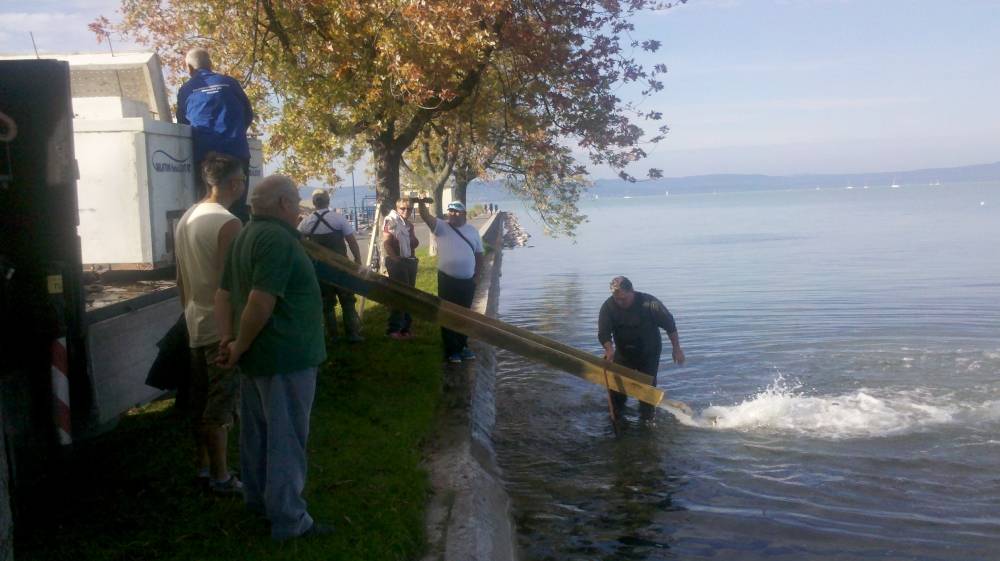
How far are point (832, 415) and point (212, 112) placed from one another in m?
7.63

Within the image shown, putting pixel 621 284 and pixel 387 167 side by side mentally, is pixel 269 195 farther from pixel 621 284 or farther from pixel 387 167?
pixel 387 167

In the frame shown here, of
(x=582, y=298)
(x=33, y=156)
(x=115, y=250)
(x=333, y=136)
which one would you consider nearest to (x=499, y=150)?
(x=582, y=298)

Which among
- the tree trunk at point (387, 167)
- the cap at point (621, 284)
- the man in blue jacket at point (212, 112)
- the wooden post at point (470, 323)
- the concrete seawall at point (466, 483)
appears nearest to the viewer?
the concrete seawall at point (466, 483)

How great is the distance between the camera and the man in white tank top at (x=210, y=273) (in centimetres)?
521

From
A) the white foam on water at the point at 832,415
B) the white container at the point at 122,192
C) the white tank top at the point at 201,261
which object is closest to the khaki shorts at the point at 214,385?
the white tank top at the point at 201,261

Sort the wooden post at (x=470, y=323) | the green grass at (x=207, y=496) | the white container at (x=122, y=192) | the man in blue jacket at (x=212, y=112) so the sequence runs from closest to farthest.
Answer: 1. the green grass at (x=207, y=496)
2. the white container at (x=122, y=192)
3. the wooden post at (x=470, y=323)
4. the man in blue jacket at (x=212, y=112)

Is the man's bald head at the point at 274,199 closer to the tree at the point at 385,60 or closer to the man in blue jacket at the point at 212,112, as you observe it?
the man in blue jacket at the point at 212,112

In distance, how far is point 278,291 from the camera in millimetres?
4438

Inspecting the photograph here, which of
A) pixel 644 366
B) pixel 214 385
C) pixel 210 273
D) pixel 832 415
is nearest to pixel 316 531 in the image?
pixel 214 385

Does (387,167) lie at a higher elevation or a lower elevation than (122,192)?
higher

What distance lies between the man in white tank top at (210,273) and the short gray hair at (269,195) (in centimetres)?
49

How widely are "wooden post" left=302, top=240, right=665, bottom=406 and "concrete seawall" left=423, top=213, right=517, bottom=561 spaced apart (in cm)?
92

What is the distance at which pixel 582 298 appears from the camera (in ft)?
81.0

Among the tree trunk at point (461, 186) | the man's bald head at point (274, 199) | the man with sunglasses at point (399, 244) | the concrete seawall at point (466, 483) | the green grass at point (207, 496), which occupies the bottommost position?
the concrete seawall at point (466, 483)
